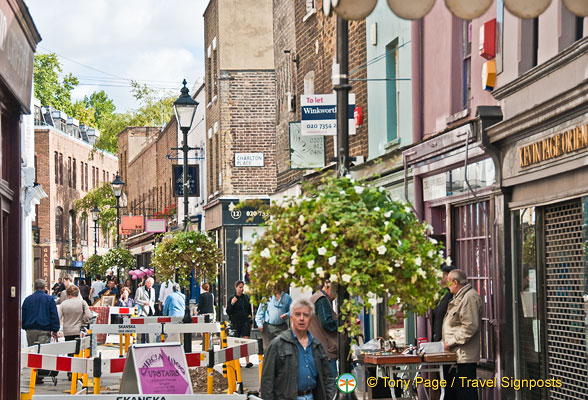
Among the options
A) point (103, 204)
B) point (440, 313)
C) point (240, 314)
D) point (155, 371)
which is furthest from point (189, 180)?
point (103, 204)

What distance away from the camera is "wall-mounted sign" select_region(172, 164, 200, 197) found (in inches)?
1665

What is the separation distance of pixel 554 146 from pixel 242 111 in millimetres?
28917

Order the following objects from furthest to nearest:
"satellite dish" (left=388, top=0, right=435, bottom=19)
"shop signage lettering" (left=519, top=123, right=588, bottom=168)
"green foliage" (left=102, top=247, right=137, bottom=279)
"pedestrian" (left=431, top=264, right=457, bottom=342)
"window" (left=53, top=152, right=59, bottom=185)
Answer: "window" (left=53, top=152, right=59, bottom=185), "green foliage" (left=102, top=247, right=137, bottom=279), "pedestrian" (left=431, top=264, right=457, bottom=342), "shop signage lettering" (left=519, top=123, right=588, bottom=168), "satellite dish" (left=388, top=0, right=435, bottom=19)

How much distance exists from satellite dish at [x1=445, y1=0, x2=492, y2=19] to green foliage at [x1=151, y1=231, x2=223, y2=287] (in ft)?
66.1

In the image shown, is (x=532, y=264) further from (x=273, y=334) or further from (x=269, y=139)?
(x=269, y=139)

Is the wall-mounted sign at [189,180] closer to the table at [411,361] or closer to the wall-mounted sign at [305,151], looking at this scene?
the wall-mounted sign at [305,151]

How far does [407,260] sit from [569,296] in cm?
311

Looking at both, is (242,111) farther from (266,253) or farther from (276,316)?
(266,253)

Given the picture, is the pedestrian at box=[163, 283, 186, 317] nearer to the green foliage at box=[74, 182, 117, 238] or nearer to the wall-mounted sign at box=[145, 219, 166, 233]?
the wall-mounted sign at box=[145, 219, 166, 233]

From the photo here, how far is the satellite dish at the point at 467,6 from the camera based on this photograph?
16.0 ft

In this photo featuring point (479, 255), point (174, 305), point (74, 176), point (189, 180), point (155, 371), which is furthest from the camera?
point (74, 176)

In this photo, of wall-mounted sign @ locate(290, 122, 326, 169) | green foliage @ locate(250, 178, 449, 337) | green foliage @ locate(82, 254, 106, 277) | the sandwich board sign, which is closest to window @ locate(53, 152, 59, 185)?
green foliage @ locate(82, 254, 106, 277)

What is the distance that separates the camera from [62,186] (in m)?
86.2

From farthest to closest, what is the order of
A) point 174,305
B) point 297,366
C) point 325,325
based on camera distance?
point 174,305 < point 325,325 < point 297,366
